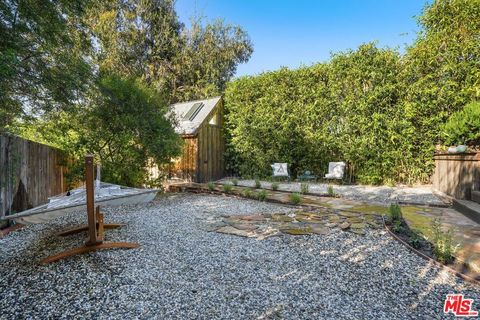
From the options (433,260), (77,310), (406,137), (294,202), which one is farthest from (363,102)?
(77,310)

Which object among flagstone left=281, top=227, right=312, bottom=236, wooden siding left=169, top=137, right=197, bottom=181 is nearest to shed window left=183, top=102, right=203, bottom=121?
wooden siding left=169, top=137, right=197, bottom=181

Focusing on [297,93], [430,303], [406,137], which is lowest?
[430,303]

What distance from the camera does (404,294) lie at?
2.35 meters

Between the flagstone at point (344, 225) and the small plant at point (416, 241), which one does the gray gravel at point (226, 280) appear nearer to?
the small plant at point (416, 241)

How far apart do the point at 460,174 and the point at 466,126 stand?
1.52m

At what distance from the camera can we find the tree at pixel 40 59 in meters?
4.13

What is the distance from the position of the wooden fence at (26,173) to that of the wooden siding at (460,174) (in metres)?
7.93

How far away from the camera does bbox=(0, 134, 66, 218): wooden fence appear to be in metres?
4.13

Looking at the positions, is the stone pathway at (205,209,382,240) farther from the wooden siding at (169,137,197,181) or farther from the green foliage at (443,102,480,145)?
the wooden siding at (169,137,197,181)

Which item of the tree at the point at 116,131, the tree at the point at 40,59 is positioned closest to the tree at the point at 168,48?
the tree at the point at 116,131

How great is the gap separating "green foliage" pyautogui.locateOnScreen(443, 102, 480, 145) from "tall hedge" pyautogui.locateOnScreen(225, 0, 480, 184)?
2.87 ft

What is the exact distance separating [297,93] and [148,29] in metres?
11.6

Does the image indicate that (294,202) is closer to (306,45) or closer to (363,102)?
(363,102)

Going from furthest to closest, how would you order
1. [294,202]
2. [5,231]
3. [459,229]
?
[294,202]
[5,231]
[459,229]
